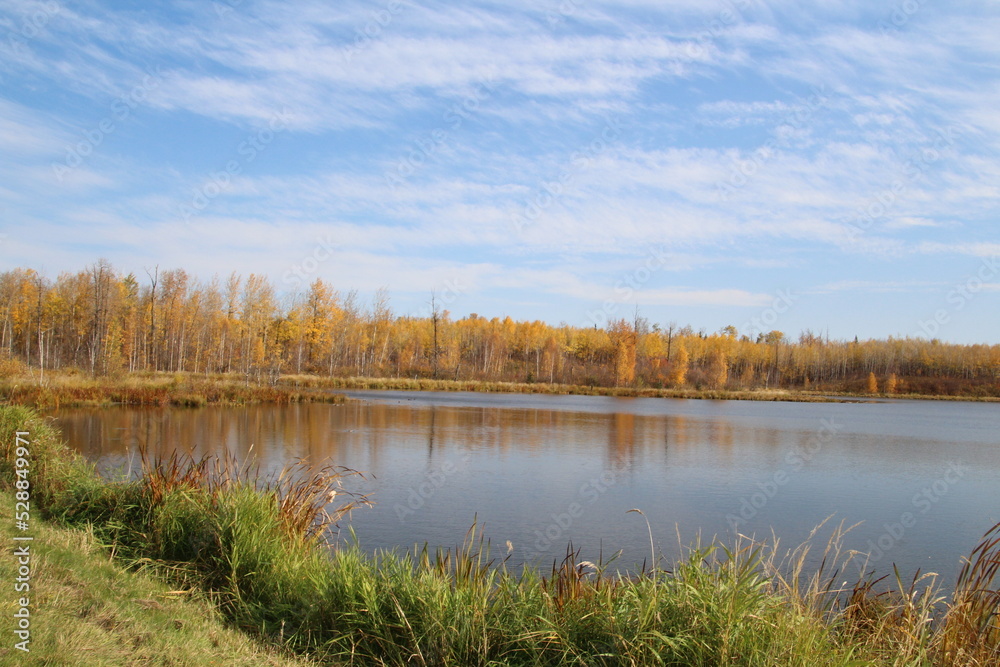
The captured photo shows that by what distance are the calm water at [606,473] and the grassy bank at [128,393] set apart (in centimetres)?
145

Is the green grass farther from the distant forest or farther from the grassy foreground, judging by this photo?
the distant forest

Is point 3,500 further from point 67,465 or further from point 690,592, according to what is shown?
point 690,592

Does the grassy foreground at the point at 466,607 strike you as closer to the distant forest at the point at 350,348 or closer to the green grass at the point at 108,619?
the green grass at the point at 108,619

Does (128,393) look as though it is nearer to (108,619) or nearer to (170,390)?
(170,390)

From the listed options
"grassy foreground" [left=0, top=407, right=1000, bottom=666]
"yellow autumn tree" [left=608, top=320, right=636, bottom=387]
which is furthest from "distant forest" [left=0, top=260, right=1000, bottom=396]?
"grassy foreground" [left=0, top=407, right=1000, bottom=666]

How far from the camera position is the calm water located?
29.7ft

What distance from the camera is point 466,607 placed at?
446cm

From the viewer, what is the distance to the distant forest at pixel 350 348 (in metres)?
47.8

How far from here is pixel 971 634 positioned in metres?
4.45

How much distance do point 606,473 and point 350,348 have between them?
58341mm

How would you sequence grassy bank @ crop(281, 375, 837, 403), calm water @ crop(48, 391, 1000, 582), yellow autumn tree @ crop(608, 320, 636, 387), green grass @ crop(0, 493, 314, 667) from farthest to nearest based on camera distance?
yellow autumn tree @ crop(608, 320, 636, 387) < grassy bank @ crop(281, 375, 837, 403) < calm water @ crop(48, 391, 1000, 582) < green grass @ crop(0, 493, 314, 667)

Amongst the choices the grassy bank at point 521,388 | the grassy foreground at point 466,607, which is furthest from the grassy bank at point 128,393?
the grassy foreground at point 466,607

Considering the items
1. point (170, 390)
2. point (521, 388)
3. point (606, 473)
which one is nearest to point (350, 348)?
point (521, 388)

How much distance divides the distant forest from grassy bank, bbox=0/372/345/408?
342cm
